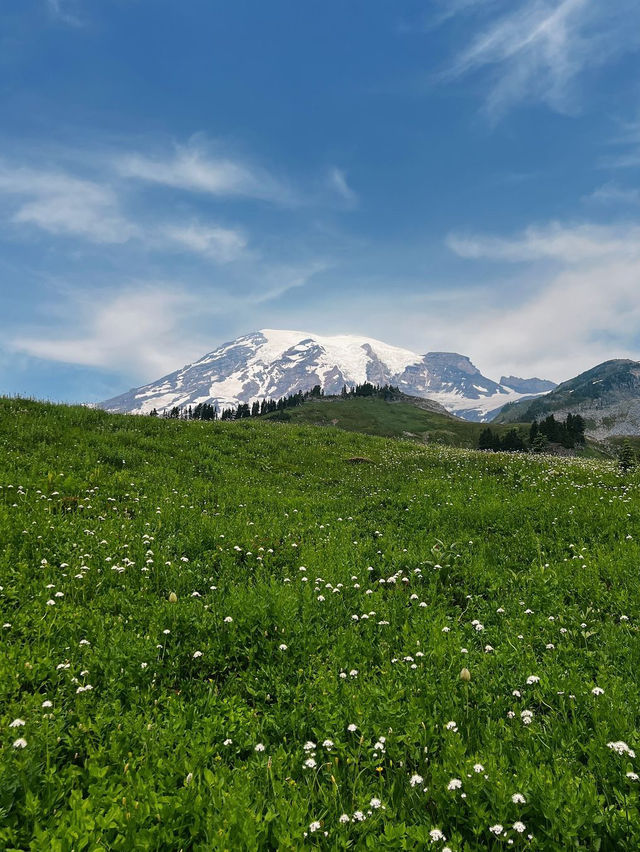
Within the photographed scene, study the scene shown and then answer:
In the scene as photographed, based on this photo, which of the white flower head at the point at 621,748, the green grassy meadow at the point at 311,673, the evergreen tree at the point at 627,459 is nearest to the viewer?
the green grassy meadow at the point at 311,673

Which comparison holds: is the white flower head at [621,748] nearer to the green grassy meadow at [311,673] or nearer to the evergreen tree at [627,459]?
the green grassy meadow at [311,673]

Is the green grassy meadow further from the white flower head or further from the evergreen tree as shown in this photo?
the evergreen tree

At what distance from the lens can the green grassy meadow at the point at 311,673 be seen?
10.5 ft

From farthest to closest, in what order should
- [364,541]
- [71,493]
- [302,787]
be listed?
[71,493] < [364,541] < [302,787]

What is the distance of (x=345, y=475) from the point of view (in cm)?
1762

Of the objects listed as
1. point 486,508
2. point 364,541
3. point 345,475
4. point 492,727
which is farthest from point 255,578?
point 345,475

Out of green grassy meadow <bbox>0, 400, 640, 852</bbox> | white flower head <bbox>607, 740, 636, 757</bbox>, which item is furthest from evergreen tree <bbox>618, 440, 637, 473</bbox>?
white flower head <bbox>607, 740, 636, 757</bbox>

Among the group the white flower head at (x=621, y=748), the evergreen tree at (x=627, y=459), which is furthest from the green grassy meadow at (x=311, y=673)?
the evergreen tree at (x=627, y=459)

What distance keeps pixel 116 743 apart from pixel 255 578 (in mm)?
4035

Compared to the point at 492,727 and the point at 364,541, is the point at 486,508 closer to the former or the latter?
the point at 364,541

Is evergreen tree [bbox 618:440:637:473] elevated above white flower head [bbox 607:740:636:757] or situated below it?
above

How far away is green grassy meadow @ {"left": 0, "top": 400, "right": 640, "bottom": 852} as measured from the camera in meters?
3.20

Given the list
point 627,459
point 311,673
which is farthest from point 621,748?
point 627,459

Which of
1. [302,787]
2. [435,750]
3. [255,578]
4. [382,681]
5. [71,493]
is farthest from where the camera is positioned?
[71,493]
